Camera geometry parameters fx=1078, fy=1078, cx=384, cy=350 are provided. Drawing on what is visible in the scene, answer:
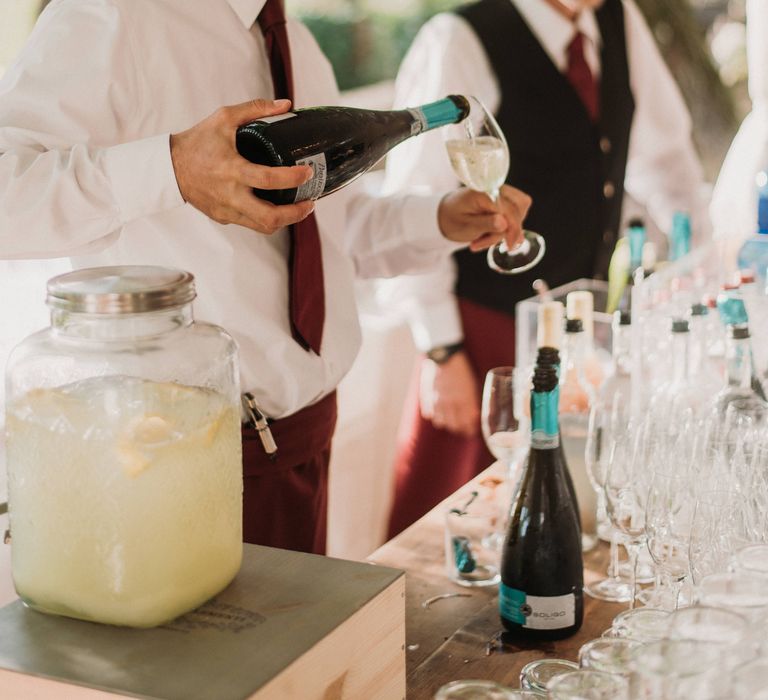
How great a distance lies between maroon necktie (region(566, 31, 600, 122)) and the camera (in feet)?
9.30

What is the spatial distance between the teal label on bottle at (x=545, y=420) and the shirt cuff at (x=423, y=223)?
0.76 metres

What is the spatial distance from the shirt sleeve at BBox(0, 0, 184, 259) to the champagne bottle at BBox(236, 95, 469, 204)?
12cm

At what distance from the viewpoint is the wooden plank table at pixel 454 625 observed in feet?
3.84

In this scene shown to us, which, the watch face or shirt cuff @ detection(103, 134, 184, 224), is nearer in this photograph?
shirt cuff @ detection(103, 134, 184, 224)

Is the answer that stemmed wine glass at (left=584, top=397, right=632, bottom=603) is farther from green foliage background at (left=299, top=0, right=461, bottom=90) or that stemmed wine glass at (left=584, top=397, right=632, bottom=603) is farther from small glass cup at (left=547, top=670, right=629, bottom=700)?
green foliage background at (left=299, top=0, right=461, bottom=90)

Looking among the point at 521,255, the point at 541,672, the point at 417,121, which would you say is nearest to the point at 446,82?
the point at 521,255

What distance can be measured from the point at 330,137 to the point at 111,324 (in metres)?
0.56

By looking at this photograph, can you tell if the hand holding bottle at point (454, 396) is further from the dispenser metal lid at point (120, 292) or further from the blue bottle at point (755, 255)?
the dispenser metal lid at point (120, 292)

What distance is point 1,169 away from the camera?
4.45 ft

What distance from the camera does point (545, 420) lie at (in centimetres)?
128

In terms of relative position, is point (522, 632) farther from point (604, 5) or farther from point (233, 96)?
point (604, 5)

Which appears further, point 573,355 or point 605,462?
point 573,355

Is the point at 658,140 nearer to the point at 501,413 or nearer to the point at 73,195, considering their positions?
the point at 501,413

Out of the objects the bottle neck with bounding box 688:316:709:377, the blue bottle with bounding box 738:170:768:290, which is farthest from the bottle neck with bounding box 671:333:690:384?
the blue bottle with bounding box 738:170:768:290
